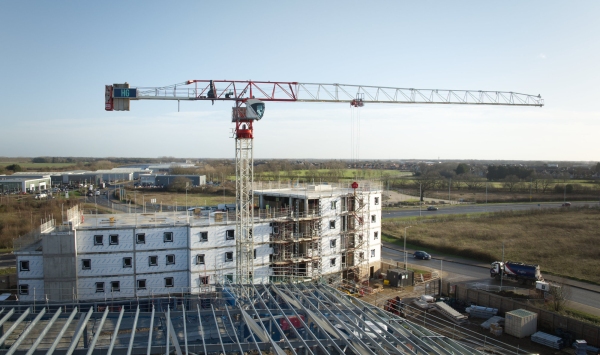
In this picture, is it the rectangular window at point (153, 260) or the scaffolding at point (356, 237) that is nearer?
the rectangular window at point (153, 260)

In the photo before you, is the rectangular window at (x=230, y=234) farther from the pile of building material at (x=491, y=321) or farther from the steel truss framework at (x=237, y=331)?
the pile of building material at (x=491, y=321)

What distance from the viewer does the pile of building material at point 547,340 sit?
25828 millimetres

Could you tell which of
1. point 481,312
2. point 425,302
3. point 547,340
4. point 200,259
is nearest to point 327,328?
point 200,259

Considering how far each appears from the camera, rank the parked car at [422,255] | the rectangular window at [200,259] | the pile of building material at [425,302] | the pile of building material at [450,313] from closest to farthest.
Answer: the pile of building material at [450,313]
the rectangular window at [200,259]
the pile of building material at [425,302]
the parked car at [422,255]

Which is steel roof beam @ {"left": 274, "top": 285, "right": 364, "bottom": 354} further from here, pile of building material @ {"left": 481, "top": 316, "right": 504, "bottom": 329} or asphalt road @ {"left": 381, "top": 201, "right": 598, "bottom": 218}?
asphalt road @ {"left": 381, "top": 201, "right": 598, "bottom": 218}

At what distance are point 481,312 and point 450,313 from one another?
251 cm

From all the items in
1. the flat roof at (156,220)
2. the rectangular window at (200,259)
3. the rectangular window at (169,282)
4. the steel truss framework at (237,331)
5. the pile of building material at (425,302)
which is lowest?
the pile of building material at (425,302)

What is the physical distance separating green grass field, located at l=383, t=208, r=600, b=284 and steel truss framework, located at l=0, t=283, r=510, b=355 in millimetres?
32824

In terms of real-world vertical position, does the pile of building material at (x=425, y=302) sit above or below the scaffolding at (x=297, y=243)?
below

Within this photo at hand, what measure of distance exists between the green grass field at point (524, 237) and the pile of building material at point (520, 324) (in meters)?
15.0

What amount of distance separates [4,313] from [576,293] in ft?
129

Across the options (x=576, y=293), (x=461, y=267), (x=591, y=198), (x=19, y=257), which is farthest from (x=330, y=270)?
(x=591, y=198)

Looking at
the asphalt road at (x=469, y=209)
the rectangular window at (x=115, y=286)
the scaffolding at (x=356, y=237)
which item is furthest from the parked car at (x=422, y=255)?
the rectangular window at (x=115, y=286)

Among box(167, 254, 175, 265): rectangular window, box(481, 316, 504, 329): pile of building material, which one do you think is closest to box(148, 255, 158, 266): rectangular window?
box(167, 254, 175, 265): rectangular window
